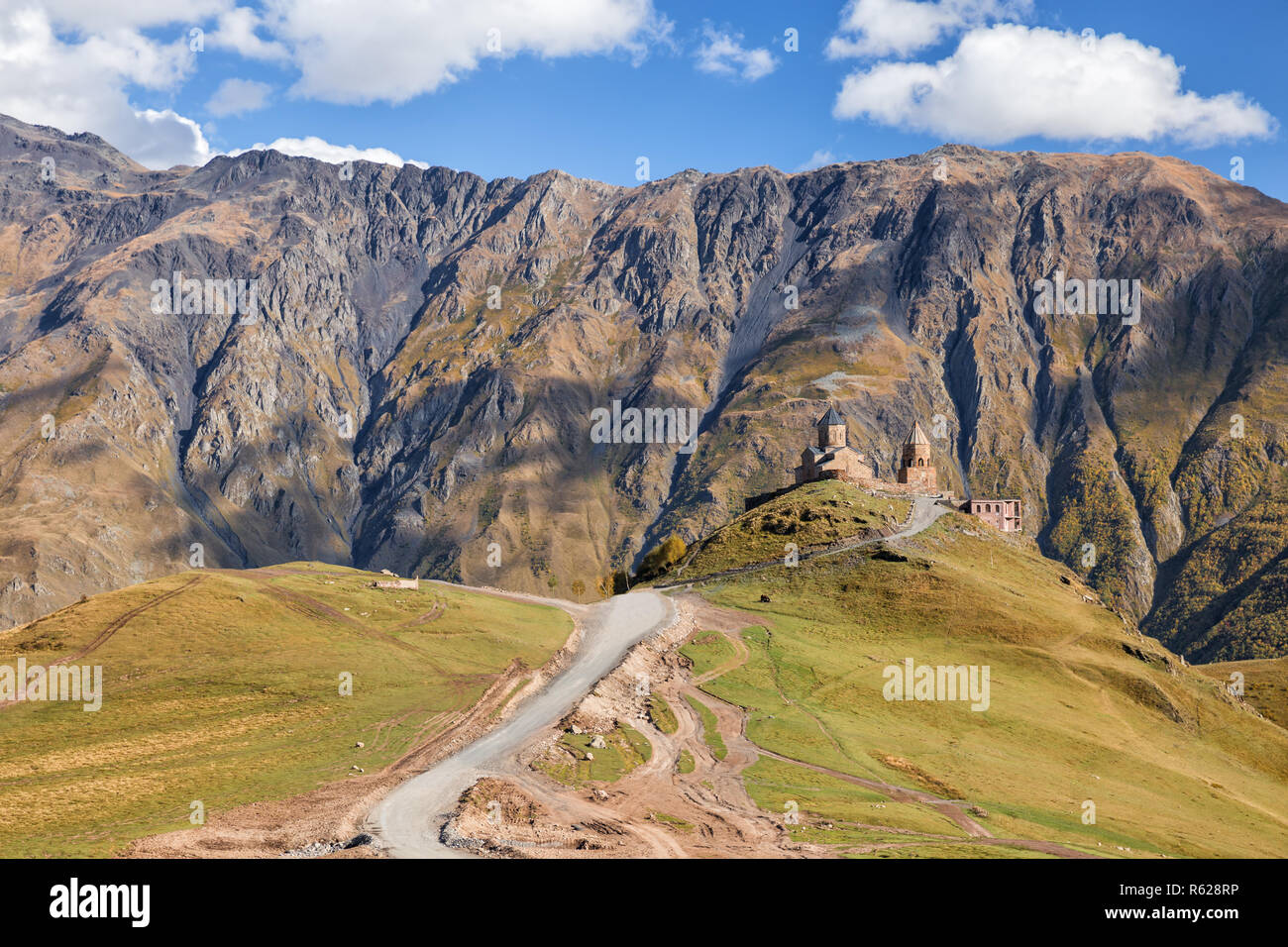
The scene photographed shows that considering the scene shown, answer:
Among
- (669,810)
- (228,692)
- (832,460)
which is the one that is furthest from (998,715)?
(832,460)

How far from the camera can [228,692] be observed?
66.6 meters

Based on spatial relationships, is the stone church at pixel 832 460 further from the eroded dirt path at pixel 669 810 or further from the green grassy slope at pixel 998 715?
the eroded dirt path at pixel 669 810

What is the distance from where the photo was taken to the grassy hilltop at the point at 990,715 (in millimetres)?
58438

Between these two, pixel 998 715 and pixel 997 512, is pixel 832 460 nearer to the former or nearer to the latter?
pixel 997 512

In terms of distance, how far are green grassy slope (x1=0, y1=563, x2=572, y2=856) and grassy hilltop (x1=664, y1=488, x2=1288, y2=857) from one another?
22558mm

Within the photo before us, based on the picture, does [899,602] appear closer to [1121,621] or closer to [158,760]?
[1121,621]

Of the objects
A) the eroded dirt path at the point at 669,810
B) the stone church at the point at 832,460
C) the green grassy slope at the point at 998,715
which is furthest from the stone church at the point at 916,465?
the eroded dirt path at the point at 669,810

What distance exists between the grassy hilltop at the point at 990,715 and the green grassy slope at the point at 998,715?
219mm

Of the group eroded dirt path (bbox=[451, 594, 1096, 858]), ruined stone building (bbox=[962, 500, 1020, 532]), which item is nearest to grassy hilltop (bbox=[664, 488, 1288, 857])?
eroded dirt path (bbox=[451, 594, 1096, 858])

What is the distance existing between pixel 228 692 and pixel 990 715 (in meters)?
61.2

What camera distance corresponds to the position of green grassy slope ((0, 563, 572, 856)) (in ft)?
165

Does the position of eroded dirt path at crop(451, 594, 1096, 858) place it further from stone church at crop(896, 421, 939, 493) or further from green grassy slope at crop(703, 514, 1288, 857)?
stone church at crop(896, 421, 939, 493)

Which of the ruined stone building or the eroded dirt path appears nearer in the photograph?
the eroded dirt path
